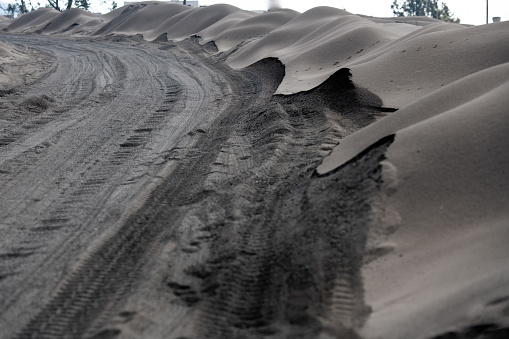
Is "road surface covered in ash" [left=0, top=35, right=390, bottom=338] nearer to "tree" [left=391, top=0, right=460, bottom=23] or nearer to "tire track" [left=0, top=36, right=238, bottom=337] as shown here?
"tire track" [left=0, top=36, right=238, bottom=337]

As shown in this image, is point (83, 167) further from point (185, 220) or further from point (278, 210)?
point (278, 210)

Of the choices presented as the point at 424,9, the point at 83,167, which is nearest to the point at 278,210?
the point at 83,167

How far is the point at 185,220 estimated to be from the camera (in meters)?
4.99

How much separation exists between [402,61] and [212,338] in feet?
25.1

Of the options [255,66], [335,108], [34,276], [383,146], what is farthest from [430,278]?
[255,66]

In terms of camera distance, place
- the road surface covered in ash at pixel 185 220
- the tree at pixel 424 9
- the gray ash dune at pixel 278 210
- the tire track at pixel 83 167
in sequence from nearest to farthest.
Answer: the gray ash dune at pixel 278 210 → the road surface covered in ash at pixel 185 220 → the tire track at pixel 83 167 → the tree at pixel 424 9

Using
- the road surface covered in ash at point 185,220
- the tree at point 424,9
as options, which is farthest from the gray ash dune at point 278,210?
the tree at point 424,9

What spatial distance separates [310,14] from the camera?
20672 millimetres

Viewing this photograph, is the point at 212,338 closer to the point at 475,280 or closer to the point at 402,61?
the point at 475,280

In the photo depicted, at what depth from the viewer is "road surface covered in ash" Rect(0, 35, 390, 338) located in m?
3.47

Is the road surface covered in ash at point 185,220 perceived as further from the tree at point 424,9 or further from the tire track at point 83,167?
the tree at point 424,9

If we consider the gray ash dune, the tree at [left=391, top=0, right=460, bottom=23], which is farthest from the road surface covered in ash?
the tree at [left=391, top=0, right=460, bottom=23]

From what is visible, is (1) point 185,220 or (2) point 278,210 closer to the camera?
(1) point 185,220

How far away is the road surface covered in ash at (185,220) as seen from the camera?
3469mm
